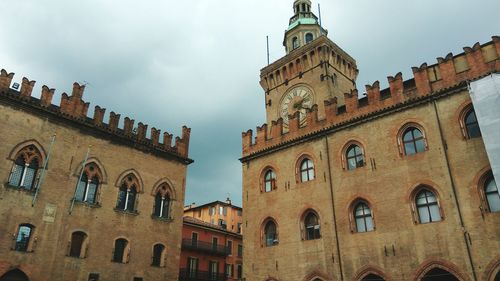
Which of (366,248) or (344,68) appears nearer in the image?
(366,248)

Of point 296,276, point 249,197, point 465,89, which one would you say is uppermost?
point 465,89

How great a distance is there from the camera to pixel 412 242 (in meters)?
16.3

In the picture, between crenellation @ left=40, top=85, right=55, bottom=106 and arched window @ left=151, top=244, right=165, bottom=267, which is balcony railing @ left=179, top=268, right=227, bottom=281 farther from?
crenellation @ left=40, top=85, right=55, bottom=106

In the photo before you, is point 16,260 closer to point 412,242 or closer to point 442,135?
point 412,242

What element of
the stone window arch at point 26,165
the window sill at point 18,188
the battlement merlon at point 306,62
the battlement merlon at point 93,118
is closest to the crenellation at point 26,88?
the battlement merlon at point 93,118

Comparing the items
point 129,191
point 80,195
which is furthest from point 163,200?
point 80,195

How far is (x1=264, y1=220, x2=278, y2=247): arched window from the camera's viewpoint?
21812 millimetres

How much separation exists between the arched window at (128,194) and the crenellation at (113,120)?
3032 mm

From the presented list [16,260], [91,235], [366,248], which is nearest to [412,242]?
[366,248]

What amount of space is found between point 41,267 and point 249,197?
11844mm

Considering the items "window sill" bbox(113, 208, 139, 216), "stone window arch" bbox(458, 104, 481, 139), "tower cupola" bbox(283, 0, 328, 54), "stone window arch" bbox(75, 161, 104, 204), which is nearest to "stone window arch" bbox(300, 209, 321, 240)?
"stone window arch" bbox(458, 104, 481, 139)

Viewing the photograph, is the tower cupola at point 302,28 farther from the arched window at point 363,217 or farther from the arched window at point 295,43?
the arched window at point 363,217

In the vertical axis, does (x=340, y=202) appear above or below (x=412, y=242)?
above

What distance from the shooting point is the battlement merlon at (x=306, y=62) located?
29.1 metres
